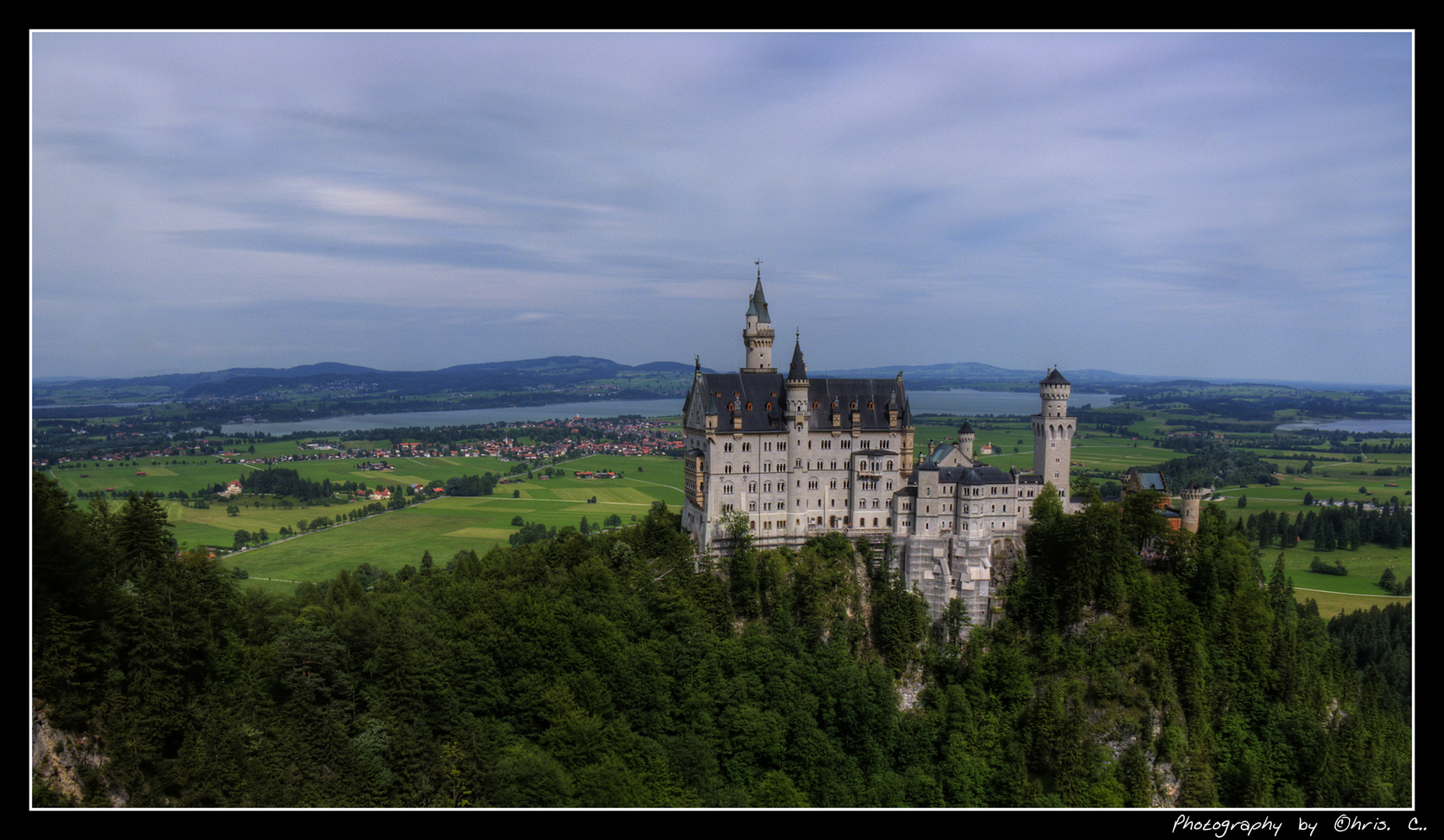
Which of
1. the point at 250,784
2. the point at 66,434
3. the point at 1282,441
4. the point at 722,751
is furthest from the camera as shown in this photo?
the point at 1282,441

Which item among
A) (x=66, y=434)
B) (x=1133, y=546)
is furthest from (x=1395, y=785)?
(x=66, y=434)

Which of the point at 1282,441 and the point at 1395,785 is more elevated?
the point at 1282,441

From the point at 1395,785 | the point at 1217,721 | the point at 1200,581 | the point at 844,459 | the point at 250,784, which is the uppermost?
the point at 844,459

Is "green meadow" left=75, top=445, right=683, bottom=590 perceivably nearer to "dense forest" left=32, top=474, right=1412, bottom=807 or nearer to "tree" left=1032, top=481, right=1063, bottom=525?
"dense forest" left=32, top=474, right=1412, bottom=807

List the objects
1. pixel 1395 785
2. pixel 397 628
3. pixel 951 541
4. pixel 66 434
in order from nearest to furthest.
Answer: pixel 397 628, pixel 1395 785, pixel 951 541, pixel 66 434

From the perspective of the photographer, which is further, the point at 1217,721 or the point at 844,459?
the point at 844,459

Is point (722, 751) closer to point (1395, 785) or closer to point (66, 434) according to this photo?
point (1395, 785)

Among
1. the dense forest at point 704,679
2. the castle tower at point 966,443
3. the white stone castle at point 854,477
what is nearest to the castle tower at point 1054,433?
the white stone castle at point 854,477
